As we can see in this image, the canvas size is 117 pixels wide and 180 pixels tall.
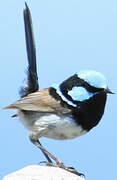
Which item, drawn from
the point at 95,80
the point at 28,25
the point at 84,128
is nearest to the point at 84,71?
the point at 95,80

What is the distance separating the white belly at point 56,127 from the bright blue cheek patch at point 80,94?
0.17m

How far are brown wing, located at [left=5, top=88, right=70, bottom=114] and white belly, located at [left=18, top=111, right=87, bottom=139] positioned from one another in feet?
0.22

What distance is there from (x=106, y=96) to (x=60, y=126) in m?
0.43

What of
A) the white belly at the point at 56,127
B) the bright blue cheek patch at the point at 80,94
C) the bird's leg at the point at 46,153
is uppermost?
the bright blue cheek patch at the point at 80,94

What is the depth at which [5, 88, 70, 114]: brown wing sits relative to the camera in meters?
4.26

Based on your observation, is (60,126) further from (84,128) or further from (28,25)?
(28,25)

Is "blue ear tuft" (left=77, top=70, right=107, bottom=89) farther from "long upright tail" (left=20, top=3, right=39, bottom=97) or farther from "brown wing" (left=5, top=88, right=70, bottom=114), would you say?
"long upright tail" (left=20, top=3, right=39, bottom=97)

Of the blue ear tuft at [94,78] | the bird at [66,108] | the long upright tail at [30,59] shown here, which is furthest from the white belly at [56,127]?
the long upright tail at [30,59]

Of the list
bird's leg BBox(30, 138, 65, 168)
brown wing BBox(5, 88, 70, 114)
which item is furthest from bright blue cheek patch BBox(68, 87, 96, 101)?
bird's leg BBox(30, 138, 65, 168)

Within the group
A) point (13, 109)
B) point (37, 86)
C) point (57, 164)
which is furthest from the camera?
point (37, 86)

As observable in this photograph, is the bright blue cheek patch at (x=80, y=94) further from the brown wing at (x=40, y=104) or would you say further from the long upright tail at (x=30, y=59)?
the long upright tail at (x=30, y=59)

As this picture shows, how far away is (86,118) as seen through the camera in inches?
165

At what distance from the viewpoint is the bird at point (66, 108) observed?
4117mm

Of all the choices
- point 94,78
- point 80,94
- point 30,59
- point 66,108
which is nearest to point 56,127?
point 66,108
